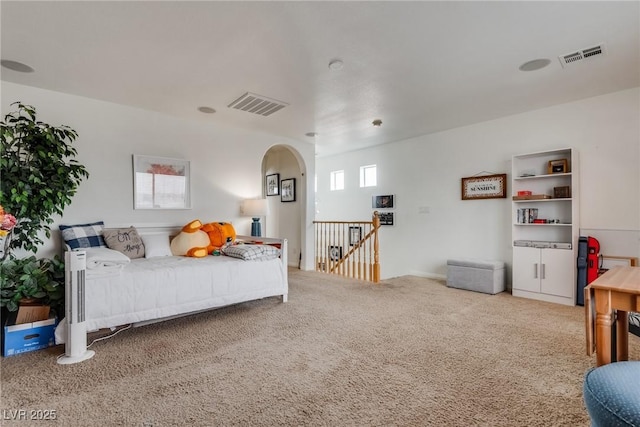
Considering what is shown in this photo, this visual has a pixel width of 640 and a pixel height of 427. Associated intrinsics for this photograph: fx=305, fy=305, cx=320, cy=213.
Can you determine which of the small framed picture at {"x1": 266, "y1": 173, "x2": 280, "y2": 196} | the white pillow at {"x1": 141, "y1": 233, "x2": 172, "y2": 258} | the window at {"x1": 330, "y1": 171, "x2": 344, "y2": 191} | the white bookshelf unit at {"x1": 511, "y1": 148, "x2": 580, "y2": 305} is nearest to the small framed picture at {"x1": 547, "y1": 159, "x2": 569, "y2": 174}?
the white bookshelf unit at {"x1": 511, "y1": 148, "x2": 580, "y2": 305}

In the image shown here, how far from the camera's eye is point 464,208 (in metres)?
4.83

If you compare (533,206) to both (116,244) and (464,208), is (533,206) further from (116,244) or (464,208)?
(116,244)

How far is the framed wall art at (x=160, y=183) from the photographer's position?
387 cm

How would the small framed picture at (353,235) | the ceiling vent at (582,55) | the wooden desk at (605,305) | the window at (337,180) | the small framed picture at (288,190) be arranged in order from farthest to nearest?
the window at (337,180)
the small framed picture at (353,235)
the small framed picture at (288,190)
the ceiling vent at (582,55)
the wooden desk at (605,305)

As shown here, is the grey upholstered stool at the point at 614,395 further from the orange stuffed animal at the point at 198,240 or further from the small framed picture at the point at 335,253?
the small framed picture at the point at 335,253

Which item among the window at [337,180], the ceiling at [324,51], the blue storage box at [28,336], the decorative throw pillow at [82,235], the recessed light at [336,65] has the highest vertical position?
the ceiling at [324,51]

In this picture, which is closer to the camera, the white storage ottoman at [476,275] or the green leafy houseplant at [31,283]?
the green leafy houseplant at [31,283]

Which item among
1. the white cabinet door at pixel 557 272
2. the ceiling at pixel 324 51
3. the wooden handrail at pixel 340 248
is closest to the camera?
the ceiling at pixel 324 51

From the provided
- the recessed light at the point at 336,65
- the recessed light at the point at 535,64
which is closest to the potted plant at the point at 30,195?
the recessed light at the point at 336,65

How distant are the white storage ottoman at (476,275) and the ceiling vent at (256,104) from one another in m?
3.24

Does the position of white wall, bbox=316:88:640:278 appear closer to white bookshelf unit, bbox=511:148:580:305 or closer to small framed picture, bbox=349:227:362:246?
white bookshelf unit, bbox=511:148:580:305

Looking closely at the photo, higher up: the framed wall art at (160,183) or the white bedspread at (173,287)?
the framed wall art at (160,183)

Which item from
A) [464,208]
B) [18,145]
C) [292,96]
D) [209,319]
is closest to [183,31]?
[292,96]

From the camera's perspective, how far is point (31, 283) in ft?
7.57
